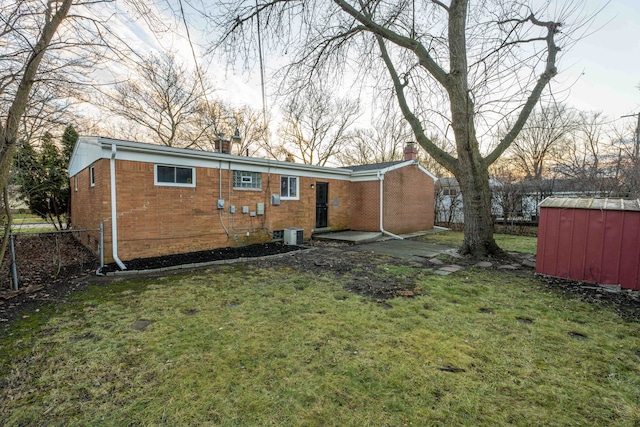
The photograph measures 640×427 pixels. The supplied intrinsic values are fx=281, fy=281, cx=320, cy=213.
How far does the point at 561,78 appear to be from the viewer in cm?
629

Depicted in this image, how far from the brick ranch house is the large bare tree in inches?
142

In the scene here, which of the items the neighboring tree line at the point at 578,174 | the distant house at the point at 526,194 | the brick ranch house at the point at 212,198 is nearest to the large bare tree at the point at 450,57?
the neighboring tree line at the point at 578,174

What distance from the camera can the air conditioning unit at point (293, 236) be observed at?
989 cm

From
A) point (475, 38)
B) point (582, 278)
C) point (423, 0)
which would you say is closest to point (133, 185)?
point (423, 0)

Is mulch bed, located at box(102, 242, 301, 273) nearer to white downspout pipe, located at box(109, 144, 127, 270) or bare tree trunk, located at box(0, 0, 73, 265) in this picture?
white downspout pipe, located at box(109, 144, 127, 270)

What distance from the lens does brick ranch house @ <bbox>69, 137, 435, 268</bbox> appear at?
263 inches

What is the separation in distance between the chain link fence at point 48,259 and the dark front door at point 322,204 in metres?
7.38

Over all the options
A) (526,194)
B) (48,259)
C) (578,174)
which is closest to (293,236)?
(48,259)

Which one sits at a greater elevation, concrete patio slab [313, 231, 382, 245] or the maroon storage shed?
the maroon storage shed

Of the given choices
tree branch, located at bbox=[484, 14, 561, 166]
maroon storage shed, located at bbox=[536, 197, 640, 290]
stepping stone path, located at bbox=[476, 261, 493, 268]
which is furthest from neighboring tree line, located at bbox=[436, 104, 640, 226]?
stepping stone path, located at bbox=[476, 261, 493, 268]

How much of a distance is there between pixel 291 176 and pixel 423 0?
647cm

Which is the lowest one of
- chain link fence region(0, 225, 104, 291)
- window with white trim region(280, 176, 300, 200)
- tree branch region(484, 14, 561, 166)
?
chain link fence region(0, 225, 104, 291)

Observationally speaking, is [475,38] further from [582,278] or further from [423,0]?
[582,278]

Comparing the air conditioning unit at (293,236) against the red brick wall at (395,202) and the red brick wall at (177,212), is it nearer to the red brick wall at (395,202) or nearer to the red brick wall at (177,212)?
the red brick wall at (177,212)
